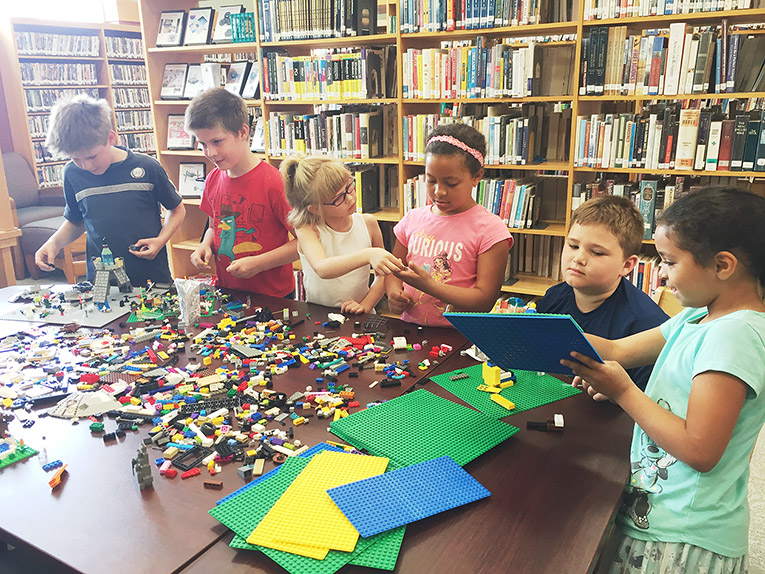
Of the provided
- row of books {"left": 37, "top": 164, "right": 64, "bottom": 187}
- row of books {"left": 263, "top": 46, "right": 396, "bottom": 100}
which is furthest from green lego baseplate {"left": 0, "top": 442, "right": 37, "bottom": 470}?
row of books {"left": 37, "top": 164, "right": 64, "bottom": 187}

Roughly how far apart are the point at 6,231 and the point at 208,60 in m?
2.53

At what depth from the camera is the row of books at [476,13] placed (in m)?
3.26

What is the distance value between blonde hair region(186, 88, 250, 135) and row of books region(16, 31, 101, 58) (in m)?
5.13

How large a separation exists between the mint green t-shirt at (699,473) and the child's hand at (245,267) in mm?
1530

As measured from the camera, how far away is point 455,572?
89 centimetres

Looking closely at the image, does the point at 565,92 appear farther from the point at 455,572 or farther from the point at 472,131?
the point at 455,572

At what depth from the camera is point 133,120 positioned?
24.2ft

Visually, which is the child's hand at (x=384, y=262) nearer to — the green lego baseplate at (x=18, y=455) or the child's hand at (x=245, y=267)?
the child's hand at (x=245, y=267)

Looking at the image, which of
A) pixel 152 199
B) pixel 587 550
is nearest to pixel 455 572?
pixel 587 550

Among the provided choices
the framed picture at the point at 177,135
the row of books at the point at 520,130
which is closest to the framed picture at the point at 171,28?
the framed picture at the point at 177,135

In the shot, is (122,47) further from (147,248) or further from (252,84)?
(147,248)

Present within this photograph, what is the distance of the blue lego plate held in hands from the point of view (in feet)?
3.52

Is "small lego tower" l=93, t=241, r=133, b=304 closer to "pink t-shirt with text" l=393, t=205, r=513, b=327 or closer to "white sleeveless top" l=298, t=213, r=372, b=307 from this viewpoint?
"white sleeveless top" l=298, t=213, r=372, b=307

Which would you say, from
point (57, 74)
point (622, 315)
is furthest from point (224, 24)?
point (622, 315)
